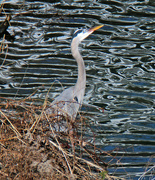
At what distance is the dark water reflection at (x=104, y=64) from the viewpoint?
635 cm

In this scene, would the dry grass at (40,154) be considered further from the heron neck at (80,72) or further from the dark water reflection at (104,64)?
the heron neck at (80,72)

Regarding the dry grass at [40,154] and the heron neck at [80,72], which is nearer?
the dry grass at [40,154]

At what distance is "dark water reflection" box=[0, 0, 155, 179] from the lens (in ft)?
20.8

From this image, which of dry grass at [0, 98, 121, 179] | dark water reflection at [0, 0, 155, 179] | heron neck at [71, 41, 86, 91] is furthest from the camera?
heron neck at [71, 41, 86, 91]

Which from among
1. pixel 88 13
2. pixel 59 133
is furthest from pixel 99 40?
pixel 59 133

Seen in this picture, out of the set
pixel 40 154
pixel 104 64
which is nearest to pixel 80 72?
pixel 104 64

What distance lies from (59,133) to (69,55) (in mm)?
5361

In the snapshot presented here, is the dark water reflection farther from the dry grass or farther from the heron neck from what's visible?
the dry grass

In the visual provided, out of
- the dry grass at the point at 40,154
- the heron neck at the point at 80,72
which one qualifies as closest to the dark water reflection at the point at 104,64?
the heron neck at the point at 80,72

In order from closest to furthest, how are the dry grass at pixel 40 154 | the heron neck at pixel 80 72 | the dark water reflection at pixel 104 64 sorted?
the dry grass at pixel 40 154
the dark water reflection at pixel 104 64
the heron neck at pixel 80 72

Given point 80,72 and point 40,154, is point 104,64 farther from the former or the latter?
point 40,154

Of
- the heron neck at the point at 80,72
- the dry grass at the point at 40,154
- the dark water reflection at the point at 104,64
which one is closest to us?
the dry grass at the point at 40,154

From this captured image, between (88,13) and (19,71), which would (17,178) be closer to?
(19,71)

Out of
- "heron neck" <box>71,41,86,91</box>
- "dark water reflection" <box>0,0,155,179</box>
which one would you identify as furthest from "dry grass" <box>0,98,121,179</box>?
"heron neck" <box>71,41,86,91</box>
